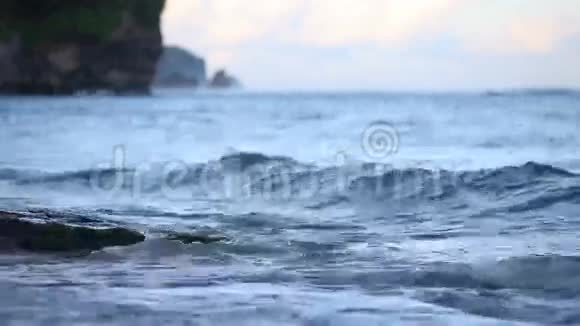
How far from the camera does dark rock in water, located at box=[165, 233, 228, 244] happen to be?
714 cm

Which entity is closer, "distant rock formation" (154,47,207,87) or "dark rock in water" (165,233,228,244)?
"dark rock in water" (165,233,228,244)

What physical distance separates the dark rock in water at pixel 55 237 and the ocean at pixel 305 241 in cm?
15

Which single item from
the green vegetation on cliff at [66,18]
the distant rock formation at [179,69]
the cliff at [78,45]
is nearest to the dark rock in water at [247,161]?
the cliff at [78,45]

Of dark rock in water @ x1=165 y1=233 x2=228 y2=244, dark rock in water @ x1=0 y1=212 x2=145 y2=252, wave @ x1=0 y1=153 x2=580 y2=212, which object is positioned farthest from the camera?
wave @ x1=0 y1=153 x2=580 y2=212

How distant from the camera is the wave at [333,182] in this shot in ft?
35.9

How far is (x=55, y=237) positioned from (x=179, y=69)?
493ft

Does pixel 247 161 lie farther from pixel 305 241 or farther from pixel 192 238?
pixel 192 238

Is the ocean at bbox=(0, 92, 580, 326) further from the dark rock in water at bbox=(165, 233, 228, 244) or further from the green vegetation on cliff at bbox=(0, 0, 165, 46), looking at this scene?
the green vegetation on cliff at bbox=(0, 0, 165, 46)

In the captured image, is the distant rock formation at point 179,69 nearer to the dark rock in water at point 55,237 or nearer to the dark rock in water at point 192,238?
the dark rock in water at point 192,238

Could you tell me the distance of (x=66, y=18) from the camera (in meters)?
68.8

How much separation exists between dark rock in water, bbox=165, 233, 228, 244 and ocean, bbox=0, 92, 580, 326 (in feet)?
0.34

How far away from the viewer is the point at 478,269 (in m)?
6.30

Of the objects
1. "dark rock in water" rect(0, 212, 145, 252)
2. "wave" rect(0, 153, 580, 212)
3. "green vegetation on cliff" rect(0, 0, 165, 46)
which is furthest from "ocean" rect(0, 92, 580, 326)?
"green vegetation on cliff" rect(0, 0, 165, 46)

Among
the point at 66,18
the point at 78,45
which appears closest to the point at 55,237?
the point at 78,45
